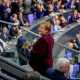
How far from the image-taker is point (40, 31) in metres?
5.66

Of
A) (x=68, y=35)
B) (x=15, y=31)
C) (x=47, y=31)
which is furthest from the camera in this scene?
(x=68, y=35)

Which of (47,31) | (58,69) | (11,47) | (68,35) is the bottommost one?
(68,35)

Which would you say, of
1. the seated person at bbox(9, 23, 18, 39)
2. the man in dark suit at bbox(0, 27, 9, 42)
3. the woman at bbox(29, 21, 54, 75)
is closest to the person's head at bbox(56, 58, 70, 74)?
the woman at bbox(29, 21, 54, 75)

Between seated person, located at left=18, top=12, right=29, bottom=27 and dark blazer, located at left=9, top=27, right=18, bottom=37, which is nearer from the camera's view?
dark blazer, located at left=9, top=27, right=18, bottom=37

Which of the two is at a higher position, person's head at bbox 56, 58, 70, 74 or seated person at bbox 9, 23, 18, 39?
person's head at bbox 56, 58, 70, 74

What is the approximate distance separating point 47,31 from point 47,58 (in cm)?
42

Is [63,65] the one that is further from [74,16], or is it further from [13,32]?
[74,16]

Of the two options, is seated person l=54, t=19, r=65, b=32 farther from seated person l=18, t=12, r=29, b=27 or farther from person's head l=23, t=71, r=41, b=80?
person's head l=23, t=71, r=41, b=80

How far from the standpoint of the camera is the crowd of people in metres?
5.60

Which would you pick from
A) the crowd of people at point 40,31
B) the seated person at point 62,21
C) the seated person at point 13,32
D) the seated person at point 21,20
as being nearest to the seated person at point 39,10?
the crowd of people at point 40,31

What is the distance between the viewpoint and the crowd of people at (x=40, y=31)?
560cm

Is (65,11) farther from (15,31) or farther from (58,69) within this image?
(58,69)

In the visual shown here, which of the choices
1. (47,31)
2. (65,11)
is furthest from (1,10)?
(47,31)

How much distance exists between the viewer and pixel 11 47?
30.1 feet
